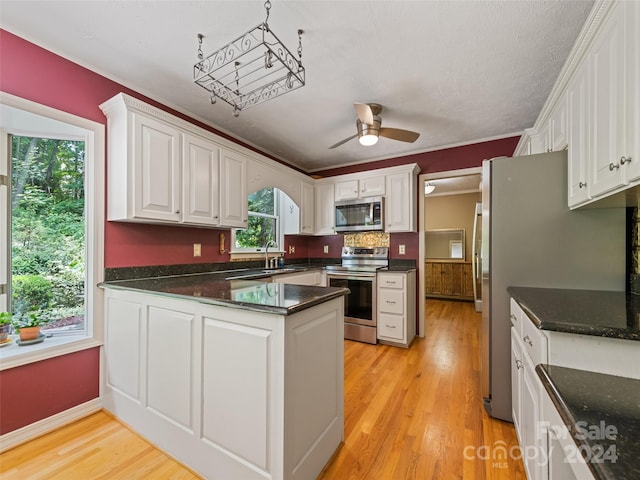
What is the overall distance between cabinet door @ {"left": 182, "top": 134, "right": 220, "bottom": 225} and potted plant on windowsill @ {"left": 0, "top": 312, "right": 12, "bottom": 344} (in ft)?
4.12

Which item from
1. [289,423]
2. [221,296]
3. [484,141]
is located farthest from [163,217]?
[484,141]

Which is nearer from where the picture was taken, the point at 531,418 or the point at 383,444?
the point at 531,418

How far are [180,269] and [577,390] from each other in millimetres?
2811

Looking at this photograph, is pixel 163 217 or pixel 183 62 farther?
pixel 163 217

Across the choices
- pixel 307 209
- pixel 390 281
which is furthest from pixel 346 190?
pixel 390 281

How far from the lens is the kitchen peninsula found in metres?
1.23

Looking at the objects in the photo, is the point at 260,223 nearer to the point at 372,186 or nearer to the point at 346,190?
the point at 346,190

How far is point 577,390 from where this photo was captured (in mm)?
805

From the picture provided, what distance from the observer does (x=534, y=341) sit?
47.6 inches

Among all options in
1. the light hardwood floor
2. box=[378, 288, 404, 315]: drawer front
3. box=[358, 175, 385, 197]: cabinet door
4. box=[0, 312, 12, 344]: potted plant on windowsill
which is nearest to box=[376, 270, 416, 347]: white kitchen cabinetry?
box=[378, 288, 404, 315]: drawer front

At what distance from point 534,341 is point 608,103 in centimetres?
110

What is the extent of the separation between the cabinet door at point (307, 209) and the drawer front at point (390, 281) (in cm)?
134

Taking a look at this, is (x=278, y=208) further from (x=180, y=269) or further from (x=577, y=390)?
(x=577, y=390)

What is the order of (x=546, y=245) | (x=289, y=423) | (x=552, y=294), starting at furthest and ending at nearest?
Result: 1. (x=546, y=245)
2. (x=552, y=294)
3. (x=289, y=423)
